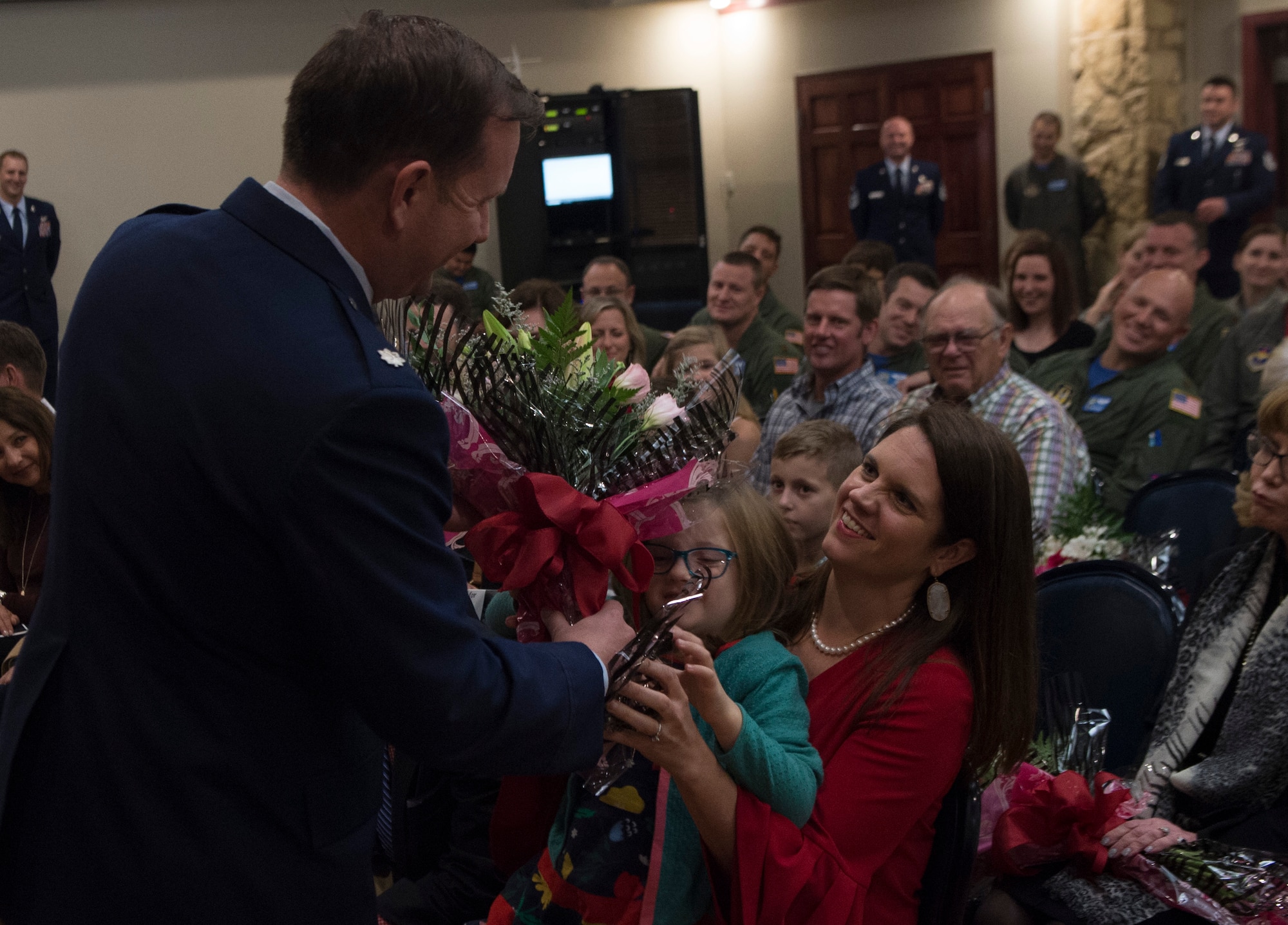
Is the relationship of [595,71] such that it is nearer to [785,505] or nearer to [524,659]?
[785,505]

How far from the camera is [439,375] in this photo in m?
1.32

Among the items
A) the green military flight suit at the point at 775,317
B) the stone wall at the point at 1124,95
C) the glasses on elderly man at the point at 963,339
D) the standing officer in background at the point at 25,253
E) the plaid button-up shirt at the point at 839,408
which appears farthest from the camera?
the stone wall at the point at 1124,95

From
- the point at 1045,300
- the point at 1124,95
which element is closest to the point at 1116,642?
the point at 1045,300

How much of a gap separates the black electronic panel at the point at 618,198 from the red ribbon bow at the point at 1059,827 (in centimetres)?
858

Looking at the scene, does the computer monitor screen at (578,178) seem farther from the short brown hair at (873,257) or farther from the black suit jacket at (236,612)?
the black suit jacket at (236,612)

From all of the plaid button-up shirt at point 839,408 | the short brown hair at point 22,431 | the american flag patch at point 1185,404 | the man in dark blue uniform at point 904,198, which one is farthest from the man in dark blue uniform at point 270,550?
the man in dark blue uniform at point 904,198

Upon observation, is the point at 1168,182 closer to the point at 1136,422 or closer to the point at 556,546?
the point at 1136,422

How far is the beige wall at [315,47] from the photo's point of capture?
31.0 ft

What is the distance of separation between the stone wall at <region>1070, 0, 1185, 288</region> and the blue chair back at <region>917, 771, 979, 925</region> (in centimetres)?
913

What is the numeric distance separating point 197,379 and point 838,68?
425 inches

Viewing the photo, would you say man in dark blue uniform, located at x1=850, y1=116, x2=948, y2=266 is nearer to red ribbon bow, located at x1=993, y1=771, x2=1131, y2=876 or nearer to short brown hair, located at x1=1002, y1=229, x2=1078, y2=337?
short brown hair, located at x1=1002, y1=229, x2=1078, y2=337

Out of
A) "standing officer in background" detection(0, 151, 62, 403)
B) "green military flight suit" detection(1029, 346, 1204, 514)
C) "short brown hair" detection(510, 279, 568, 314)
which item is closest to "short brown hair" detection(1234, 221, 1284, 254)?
"green military flight suit" detection(1029, 346, 1204, 514)

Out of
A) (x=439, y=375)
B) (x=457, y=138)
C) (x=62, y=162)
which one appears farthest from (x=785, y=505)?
(x=62, y=162)

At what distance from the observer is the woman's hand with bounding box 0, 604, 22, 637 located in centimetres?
313
